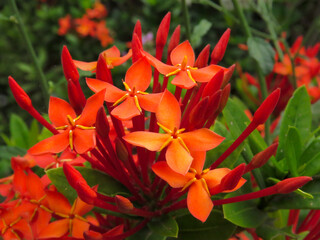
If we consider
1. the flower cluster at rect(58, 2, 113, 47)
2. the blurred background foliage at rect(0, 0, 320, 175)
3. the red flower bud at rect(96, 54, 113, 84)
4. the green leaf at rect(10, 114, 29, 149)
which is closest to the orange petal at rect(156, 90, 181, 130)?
the red flower bud at rect(96, 54, 113, 84)

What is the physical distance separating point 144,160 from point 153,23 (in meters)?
2.10

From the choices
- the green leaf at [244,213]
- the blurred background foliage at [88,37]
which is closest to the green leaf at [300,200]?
the green leaf at [244,213]

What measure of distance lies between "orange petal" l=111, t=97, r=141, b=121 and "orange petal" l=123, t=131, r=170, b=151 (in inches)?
1.1

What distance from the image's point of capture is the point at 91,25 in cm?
283

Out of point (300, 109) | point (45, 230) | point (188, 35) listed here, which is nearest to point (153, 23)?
point (188, 35)

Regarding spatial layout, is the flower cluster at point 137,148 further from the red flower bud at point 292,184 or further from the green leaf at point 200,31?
the green leaf at point 200,31

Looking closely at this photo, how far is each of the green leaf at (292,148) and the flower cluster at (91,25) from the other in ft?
7.34

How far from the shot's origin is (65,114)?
62 cm

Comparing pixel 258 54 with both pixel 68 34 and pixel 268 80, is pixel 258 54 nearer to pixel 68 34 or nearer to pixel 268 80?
pixel 268 80

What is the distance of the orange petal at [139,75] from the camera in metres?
0.62

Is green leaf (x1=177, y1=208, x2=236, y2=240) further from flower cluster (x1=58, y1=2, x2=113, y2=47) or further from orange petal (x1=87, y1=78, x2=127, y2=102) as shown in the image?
flower cluster (x1=58, y1=2, x2=113, y2=47)

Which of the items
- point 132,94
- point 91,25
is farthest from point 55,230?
point 91,25

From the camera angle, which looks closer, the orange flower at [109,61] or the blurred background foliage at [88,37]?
the orange flower at [109,61]

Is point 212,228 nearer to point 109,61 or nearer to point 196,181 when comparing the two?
point 196,181
